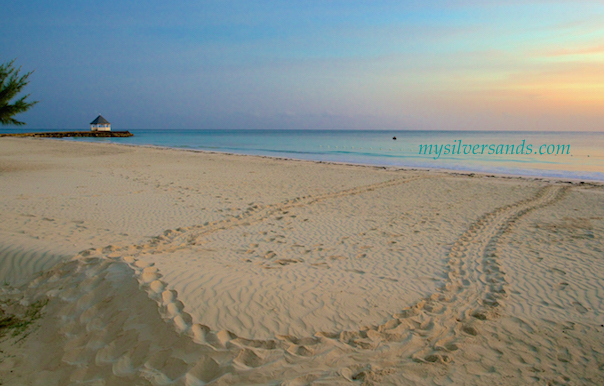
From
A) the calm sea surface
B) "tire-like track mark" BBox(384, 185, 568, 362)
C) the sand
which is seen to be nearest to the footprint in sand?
the sand

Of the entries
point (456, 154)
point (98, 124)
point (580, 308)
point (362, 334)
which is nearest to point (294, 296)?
point (362, 334)

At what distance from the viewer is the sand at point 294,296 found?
3.15 m

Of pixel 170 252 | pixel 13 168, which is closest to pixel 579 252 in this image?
pixel 170 252

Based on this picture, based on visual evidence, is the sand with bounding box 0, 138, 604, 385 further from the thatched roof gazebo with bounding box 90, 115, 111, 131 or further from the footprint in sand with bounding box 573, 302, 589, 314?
the thatched roof gazebo with bounding box 90, 115, 111, 131

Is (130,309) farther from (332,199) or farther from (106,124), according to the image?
(106,124)

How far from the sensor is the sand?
3148mm

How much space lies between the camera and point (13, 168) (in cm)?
1595

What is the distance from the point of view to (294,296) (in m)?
4.30

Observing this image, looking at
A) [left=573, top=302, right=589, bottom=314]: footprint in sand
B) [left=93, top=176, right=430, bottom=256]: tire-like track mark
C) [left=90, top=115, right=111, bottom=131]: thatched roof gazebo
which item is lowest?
[left=573, top=302, right=589, bottom=314]: footprint in sand

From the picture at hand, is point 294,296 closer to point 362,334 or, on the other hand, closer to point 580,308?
point 362,334

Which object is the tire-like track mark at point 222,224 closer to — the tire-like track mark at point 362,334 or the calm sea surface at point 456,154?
the tire-like track mark at point 362,334

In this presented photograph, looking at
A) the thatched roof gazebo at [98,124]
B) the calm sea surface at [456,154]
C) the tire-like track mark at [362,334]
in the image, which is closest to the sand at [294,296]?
the tire-like track mark at [362,334]

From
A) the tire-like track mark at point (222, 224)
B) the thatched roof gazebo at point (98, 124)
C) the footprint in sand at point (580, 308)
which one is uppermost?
the thatched roof gazebo at point (98, 124)

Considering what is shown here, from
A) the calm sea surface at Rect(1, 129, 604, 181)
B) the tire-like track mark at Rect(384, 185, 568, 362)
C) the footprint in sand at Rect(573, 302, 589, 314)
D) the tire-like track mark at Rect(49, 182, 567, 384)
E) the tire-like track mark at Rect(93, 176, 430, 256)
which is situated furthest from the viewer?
the calm sea surface at Rect(1, 129, 604, 181)
